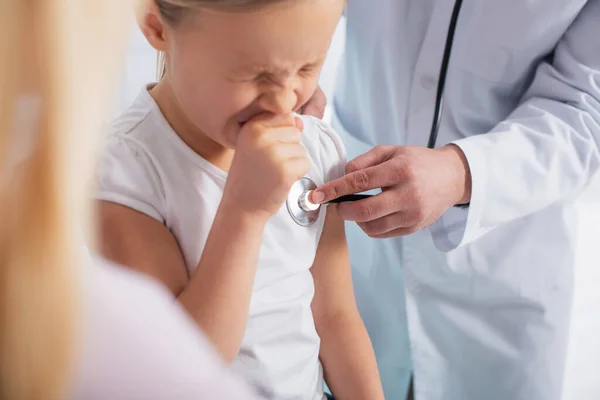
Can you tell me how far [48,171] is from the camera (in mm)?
371

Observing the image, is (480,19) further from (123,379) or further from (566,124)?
(123,379)

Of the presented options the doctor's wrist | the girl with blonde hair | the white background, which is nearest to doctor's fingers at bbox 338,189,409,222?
the doctor's wrist

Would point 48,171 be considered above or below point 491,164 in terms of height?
above

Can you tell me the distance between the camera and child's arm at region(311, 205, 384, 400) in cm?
98

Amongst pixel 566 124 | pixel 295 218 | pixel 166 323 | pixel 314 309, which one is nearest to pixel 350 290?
pixel 314 309

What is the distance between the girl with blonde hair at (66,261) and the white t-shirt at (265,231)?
1.16 ft

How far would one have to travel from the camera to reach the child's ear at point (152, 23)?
27.5 inches

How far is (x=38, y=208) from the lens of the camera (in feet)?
1.24

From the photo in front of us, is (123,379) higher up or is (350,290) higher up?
(123,379)

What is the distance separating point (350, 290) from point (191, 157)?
1.17 ft

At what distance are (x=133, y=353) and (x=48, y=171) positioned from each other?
12 centimetres

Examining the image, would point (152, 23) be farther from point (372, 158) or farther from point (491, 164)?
point (491, 164)

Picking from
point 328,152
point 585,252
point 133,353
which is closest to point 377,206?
point 328,152

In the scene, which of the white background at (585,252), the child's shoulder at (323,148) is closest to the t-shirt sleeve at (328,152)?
the child's shoulder at (323,148)
